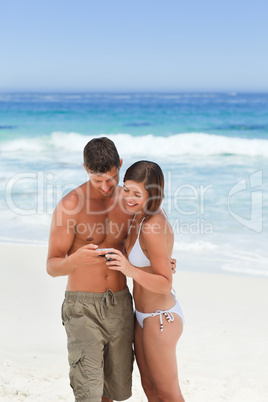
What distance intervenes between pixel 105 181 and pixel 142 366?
117 cm

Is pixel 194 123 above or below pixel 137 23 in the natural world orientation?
below

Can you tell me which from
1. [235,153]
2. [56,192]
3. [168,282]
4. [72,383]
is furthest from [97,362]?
[235,153]

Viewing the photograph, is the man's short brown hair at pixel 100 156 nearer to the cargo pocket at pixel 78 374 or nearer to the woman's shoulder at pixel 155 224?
the woman's shoulder at pixel 155 224

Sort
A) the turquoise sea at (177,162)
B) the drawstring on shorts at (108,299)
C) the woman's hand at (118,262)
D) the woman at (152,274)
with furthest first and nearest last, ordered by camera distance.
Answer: the turquoise sea at (177,162) → the drawstring on shorts at (108,299) → the woman at (152,274) → the woman's hand at (118,262)

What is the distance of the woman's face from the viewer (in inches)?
117

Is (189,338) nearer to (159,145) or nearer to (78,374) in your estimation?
(78,374)

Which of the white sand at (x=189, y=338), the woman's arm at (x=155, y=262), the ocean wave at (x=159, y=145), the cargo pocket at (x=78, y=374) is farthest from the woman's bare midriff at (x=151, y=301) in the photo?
the ocean wave at (x=159, y=145)

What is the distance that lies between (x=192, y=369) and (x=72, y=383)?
6.17 ft

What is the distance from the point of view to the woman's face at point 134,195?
297 cm

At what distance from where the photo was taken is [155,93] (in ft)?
141

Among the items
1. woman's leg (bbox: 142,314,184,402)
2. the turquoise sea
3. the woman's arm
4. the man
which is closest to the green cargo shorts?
the man

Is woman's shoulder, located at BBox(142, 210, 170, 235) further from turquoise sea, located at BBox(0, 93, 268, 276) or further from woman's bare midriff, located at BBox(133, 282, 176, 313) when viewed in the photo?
turquoise sea, located at BBox(0, 93, 268, 276)

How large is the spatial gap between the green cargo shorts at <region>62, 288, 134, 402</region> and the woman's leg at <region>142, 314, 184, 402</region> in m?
0.21

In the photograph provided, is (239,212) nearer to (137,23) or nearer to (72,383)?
(72,383)
